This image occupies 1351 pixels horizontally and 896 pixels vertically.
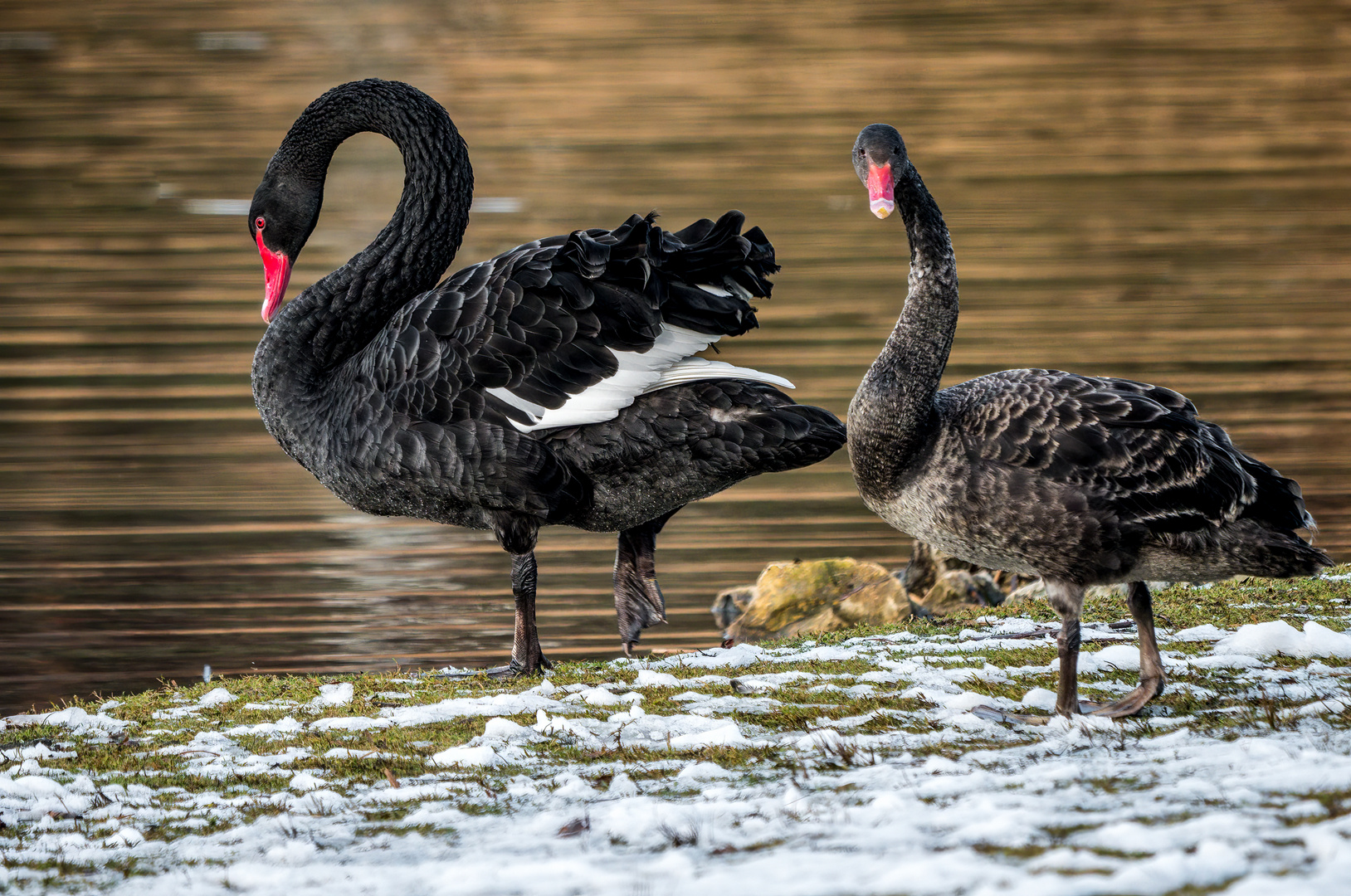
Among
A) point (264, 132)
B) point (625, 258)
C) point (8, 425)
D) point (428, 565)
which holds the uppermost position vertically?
point (264, 132)

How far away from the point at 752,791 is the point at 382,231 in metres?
4.68

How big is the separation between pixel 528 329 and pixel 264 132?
27351mm

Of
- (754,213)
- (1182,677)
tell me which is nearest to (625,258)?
(1182,677)

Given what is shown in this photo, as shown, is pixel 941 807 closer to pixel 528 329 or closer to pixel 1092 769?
pixel 1092 769

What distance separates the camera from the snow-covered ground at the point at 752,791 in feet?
14.3

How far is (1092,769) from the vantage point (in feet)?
17.0

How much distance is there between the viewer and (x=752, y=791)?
5.27 metres

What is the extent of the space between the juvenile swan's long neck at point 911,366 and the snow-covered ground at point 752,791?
1.01 meters

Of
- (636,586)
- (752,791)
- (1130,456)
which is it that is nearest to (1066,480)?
(1130,456)

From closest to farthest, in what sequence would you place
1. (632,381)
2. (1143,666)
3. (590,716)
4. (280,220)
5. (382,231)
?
(1143,666) → (590,716) → (632,381) → (382,231) → (280,220)

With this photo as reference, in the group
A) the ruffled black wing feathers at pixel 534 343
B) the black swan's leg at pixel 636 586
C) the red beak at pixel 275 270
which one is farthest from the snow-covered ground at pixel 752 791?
the red beak at pixel 275 270

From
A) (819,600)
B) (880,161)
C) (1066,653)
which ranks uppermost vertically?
(880,161)

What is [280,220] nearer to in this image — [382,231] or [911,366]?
[382,231]

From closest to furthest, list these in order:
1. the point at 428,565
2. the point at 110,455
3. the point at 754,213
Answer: the point at 428,565 < the point at 110,455 < the point at 754,213
